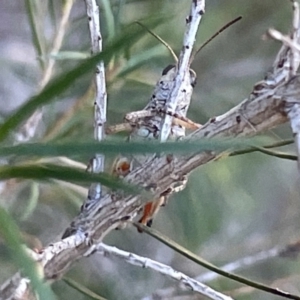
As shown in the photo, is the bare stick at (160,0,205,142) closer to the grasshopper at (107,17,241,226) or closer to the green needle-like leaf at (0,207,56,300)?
the grasshopper at (107,17,241,226)

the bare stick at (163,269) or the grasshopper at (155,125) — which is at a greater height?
the grasshopper at (155,125)

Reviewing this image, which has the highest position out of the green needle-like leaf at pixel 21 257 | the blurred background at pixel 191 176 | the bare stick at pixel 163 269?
the blurred background at pixel 191 176

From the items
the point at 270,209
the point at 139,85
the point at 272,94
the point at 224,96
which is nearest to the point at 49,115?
→ the point at 139,85

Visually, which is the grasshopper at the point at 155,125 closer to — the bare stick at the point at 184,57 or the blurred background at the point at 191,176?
the bare stick at the point at 184,57

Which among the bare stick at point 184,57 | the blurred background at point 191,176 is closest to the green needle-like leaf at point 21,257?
the bare stick at point 184,57

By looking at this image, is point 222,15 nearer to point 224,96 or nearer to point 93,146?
point 224,96

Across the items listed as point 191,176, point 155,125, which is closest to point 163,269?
point 155,125
